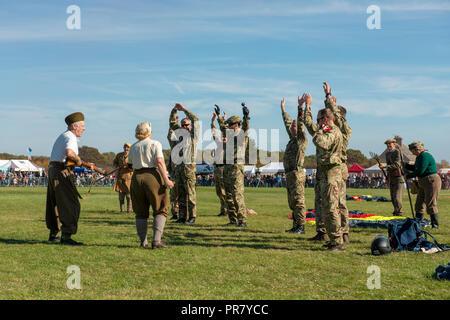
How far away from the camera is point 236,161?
37.2 ft

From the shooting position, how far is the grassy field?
4.96 m

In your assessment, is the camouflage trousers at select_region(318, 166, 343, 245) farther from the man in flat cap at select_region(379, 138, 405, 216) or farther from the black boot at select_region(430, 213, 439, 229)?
the man in flat cap at select_region(379, 138, 405, 216)

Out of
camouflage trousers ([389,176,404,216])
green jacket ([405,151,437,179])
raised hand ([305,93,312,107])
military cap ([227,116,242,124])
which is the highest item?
raised hand ([305,93,312,107])

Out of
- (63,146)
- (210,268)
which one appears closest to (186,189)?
(63,146)

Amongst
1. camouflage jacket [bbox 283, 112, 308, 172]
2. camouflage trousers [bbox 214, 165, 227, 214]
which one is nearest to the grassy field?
camouflage jacket [bbox 283, 112, 308, 172]

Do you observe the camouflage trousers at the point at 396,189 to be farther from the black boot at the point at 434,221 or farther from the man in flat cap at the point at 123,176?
the man in flat cap at the point at 123,176

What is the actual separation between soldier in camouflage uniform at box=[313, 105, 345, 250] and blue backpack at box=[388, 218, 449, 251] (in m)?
1.02

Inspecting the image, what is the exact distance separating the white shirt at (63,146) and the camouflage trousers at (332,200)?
460 cm

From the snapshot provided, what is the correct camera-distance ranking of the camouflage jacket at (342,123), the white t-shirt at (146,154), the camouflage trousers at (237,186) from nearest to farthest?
the white t-shirt at (146,154)
the camouflage jacket at (342,123)
the camouflage trousers at (237,186)

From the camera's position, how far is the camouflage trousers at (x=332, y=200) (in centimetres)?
755

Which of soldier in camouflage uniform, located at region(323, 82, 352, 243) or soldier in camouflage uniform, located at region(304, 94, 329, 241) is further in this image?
soldier in camouflage uniform, located at region(323, 82, 352, 243)

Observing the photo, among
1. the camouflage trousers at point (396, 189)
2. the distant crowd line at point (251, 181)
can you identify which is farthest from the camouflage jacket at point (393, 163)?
the distant crowd line at point (251, 181)
